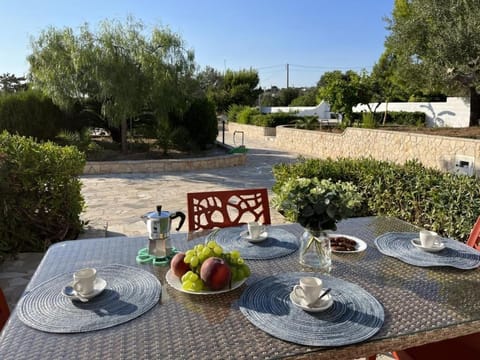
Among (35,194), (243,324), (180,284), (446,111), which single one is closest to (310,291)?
(243,324)

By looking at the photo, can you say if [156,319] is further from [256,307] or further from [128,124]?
[128,124]

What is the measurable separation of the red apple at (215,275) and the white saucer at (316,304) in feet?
0.83

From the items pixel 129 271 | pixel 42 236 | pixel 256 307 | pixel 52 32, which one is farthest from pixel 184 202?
pixel 52 32

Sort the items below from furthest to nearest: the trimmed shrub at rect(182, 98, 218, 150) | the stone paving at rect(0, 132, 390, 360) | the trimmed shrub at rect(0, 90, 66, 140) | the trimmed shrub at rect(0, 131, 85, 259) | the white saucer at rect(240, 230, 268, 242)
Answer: the trimmed shrub at rect(182, 98, 218, 150) → the trimmed shrub at rect(0, 90, 66, 140) → the trimmed shrub at rect(0, 131, 85, 259) → the stone paving at rect(0, 132, 390, 360) → the white saucer at rect(240, 230, 268, 242)

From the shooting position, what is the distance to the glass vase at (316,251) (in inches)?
62.8

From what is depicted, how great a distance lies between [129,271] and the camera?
5.13ft

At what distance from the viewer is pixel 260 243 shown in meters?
1.91

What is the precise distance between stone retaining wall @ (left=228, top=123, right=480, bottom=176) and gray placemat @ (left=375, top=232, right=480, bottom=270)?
10.6 ft

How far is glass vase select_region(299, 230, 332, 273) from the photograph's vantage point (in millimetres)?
1596

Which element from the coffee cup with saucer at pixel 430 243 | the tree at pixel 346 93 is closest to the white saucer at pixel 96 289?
the coffee cup with saucer at pixel 430 243

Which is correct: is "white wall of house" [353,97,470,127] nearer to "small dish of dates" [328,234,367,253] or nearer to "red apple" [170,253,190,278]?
"small dish of dates" [328,234,367,253]

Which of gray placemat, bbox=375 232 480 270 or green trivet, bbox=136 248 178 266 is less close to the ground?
gray placemat, bbox=375 232 480 270

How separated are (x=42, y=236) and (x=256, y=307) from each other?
324 cm

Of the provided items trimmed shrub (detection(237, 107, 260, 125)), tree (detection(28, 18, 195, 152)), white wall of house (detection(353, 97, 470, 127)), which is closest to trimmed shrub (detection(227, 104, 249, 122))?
trimmed shrub (detection(237, 107, 260, 125))
